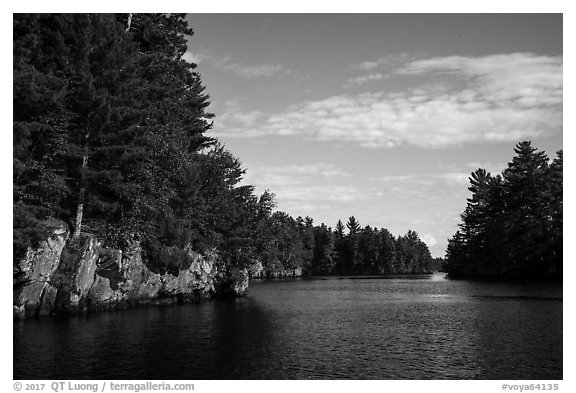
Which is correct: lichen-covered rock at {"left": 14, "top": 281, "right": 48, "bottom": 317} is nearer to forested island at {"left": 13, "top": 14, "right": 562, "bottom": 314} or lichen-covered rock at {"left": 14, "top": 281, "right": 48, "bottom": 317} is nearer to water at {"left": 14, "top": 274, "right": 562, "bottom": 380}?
forested island at {"left": 13, "top": 14, "right": 562, "bottom": 314}

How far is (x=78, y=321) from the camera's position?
35.6 metres

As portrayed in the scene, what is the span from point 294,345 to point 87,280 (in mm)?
21771

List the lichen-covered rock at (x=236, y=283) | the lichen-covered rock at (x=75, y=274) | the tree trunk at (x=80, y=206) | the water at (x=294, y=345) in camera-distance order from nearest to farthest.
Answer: the water at (x=294, y=345)
the lichen-covered rock at (x=75, y=274)
the tree trunk at (x=80, y=206)
the lichen-covered rock at (x=236, y=283)

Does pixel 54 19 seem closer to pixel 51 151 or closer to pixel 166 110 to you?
pixel 51 151

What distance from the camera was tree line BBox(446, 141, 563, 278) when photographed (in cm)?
8500

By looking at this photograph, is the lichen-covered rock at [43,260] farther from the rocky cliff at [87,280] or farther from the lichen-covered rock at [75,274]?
the lichen-covered rock at [75,274]

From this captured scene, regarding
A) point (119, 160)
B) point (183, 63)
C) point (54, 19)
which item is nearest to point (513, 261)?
point (183, 63)

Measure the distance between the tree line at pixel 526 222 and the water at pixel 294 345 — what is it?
47.1m

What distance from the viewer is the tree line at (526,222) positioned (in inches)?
3346

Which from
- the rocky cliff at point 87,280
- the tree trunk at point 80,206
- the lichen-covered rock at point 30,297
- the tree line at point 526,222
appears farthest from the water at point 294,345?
the tree line at point 526,222

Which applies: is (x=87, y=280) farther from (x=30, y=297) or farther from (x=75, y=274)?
(x=30, y=297)

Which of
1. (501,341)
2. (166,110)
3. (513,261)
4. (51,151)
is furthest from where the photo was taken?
(513,261)

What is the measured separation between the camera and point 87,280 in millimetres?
41156
